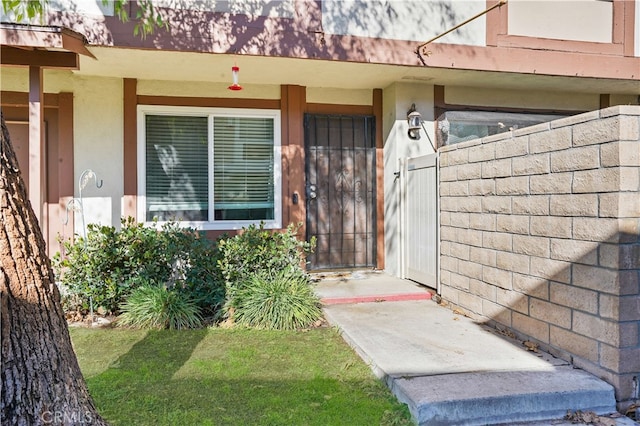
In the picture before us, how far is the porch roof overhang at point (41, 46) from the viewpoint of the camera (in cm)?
454

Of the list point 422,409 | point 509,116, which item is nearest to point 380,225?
point 509,116

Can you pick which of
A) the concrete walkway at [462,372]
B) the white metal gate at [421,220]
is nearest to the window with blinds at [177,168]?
the concrete walkway at [462,372]

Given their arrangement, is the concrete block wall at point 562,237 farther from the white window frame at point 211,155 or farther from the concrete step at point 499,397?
the white window frame at point 211,155

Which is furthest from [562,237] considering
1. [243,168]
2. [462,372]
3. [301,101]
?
[243,168]

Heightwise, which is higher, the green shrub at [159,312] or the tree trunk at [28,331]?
the tree trunk at [28,331]

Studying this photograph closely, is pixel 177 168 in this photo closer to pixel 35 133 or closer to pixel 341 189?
pixel 35 133

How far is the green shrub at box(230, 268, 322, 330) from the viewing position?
4.72m

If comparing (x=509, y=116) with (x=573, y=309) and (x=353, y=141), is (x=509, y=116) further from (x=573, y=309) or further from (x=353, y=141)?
(x=573, y=309)

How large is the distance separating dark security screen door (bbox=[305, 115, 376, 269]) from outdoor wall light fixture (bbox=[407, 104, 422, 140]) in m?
0.72

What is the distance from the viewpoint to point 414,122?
659 cm

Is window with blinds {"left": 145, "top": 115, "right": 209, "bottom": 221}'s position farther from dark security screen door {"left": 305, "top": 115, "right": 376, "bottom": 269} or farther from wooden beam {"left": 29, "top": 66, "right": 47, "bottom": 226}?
wooden beam {"left": 29, "top": 66, "right": 47, "bottom": 226}

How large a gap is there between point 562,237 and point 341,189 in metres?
3.93

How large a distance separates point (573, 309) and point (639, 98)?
615 centimetres

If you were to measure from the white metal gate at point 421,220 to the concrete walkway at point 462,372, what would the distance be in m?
0.87
